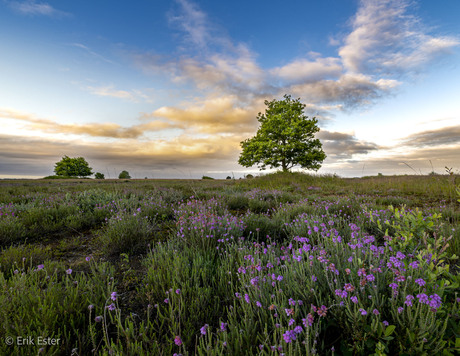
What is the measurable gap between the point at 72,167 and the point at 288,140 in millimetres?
63817

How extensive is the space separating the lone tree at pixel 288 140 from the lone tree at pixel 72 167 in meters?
59.0

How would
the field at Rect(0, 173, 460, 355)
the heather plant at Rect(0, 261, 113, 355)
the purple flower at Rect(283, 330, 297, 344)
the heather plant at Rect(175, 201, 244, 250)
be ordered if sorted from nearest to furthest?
the purple flower at Rect(283, 330, 297, 344), the field at Rect(0, 173, 460, 355), the heather plant at Rect(0, 261, 113, 355), the heather plant at Rect(175, 201, 244, 250)

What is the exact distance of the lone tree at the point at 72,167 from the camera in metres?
61.9

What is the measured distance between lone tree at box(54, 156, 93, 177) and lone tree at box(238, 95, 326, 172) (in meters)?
59.0

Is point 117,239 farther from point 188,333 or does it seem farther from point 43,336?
point 188,333

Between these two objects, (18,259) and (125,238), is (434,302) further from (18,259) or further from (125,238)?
(18,259)

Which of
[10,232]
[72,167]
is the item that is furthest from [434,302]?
[72,167]

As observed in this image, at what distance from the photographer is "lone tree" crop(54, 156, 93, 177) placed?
61875 millimetres

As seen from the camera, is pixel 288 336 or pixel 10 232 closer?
pixel 288 336

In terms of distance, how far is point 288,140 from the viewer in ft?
84.5

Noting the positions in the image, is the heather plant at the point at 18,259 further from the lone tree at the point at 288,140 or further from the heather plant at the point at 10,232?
the lone tree at the point at 288,140

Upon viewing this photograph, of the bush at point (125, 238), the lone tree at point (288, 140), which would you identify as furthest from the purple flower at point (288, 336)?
the lone tree at point (288, 140)

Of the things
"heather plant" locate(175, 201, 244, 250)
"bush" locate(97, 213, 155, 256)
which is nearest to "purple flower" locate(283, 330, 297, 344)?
"heather plant" locate(175, 201, 244, 250)

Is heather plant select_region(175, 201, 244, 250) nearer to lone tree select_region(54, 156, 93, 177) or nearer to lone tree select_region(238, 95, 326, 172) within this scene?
lone tree select_region(238, 95, 326, 172)
